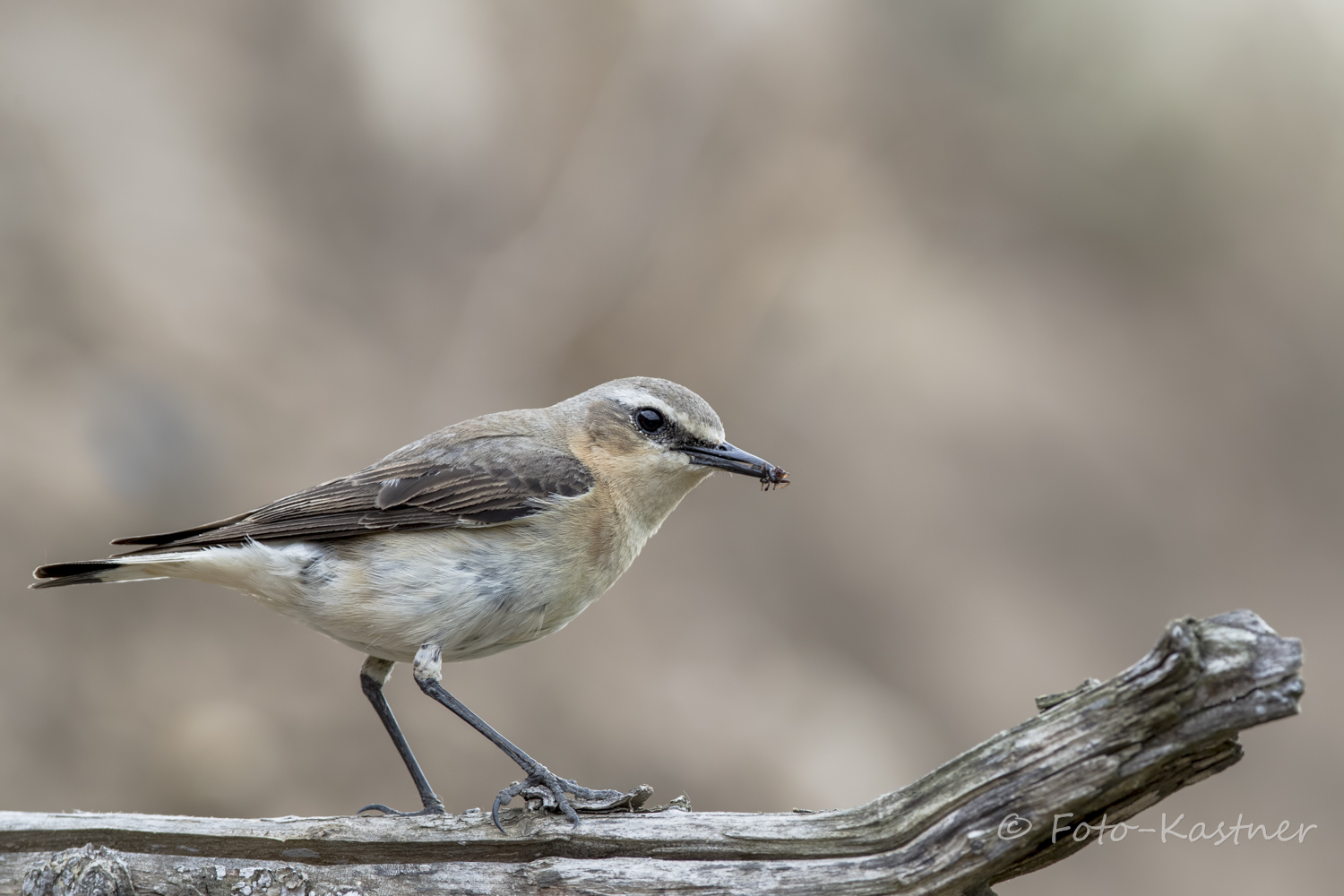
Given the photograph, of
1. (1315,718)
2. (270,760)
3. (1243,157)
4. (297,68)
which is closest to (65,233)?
(297,68)

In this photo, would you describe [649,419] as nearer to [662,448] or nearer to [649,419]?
[649,419]

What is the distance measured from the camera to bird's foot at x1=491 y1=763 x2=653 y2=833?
5.14m

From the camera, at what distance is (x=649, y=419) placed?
21.5 feet

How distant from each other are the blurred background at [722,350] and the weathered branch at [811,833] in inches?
292

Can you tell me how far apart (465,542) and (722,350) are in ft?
34.5

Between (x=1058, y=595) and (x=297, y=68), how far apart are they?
1429 centimetres

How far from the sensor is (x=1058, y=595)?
15039mm

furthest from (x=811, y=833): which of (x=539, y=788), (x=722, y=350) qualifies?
(x=722, y=350)

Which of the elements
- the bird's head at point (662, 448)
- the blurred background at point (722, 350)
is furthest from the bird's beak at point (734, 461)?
the blurred background at point (722, 350)

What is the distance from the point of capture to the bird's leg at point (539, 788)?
515 cm

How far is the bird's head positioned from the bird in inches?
0.4

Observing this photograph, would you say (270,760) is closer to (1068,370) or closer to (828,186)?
(828,186)

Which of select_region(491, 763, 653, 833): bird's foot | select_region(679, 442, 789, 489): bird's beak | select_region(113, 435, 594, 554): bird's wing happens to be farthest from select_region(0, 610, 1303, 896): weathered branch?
select_region(679, 442, 789, 489): bird's beak

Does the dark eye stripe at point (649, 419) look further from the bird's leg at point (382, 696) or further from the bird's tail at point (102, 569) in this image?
the bird's tail at point (102, 569)
